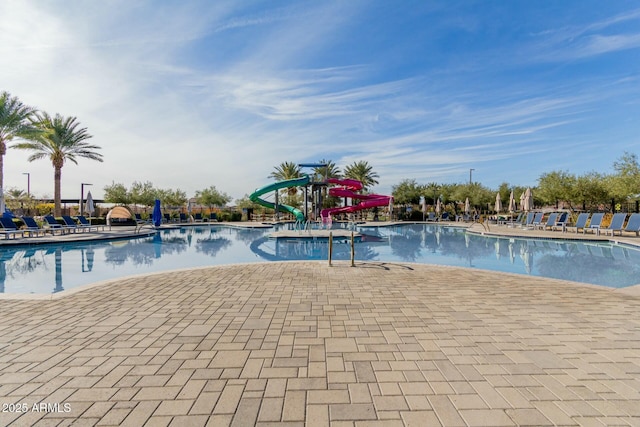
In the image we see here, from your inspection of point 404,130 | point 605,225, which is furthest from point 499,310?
point 404,130

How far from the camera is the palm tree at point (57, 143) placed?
20.8m

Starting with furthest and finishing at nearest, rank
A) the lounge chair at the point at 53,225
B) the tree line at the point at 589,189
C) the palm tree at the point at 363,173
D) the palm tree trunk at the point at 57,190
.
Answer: the palm tree at the point at 363,173, the palm tree trunk at the point at 57,190, the tree line at the point at 589,189, the lounge chair at the point at 53,225

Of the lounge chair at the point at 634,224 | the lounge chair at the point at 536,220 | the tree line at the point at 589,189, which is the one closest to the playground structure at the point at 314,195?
the lounge chair at the point at 536,220

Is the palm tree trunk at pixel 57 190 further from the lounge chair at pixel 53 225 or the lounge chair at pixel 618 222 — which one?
the lounge chair at pixel 618 222

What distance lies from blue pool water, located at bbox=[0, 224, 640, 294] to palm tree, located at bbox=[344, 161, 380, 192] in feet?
75.0

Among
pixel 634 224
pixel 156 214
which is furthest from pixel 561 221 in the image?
pixel 156 214

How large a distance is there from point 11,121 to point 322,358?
75.4ft

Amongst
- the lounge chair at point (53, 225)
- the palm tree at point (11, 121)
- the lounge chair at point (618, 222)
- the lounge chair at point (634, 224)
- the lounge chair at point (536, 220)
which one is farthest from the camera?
the lounge chair at point (536, 220)

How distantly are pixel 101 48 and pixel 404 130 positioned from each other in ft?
68.8

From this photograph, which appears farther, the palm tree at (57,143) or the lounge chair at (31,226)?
the palm tree at (57,143)

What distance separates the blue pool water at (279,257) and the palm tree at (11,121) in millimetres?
9572

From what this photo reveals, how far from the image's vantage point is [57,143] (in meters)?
21.3

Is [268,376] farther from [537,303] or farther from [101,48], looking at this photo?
[101,48]

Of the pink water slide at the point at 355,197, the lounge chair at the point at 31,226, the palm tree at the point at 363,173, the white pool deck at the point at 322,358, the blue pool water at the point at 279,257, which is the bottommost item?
the blue pool water at the point at 279,257
